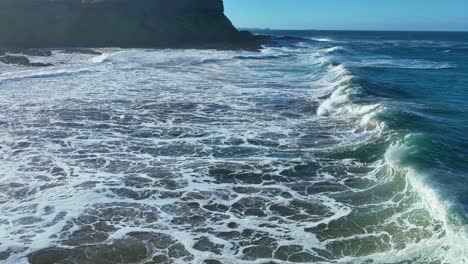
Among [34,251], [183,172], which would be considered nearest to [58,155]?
[183,172]

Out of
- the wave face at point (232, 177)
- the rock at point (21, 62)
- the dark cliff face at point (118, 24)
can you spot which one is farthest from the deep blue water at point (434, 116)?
the dark cliff face at point (118, 24)

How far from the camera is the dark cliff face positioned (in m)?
60.6

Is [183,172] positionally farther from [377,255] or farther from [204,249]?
[377,255]

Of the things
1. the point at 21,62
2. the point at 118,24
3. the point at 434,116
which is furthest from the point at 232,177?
the point at 118,24

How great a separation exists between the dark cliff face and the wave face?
41.9m

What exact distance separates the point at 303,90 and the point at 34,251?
20122 millimetres

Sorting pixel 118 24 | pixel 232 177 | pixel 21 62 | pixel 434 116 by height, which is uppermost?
pixel 118 24

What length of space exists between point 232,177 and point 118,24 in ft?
199

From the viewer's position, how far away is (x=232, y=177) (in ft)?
39.9

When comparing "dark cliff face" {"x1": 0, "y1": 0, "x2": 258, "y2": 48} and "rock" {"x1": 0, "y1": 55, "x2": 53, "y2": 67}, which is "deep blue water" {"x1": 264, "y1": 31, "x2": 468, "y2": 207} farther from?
"dark cliff face" {"x1": 0, "y1": 0, "x2": 258, "y2": 48}

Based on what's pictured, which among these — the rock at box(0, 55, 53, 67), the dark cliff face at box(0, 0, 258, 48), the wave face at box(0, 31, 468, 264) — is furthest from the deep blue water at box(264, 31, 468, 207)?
the dark cliff face at box(0, 0, 258, 48)

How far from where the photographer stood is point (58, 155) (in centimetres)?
1366

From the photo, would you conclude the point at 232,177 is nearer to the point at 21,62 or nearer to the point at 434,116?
the point at 434,116

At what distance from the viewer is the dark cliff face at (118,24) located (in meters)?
60.6
